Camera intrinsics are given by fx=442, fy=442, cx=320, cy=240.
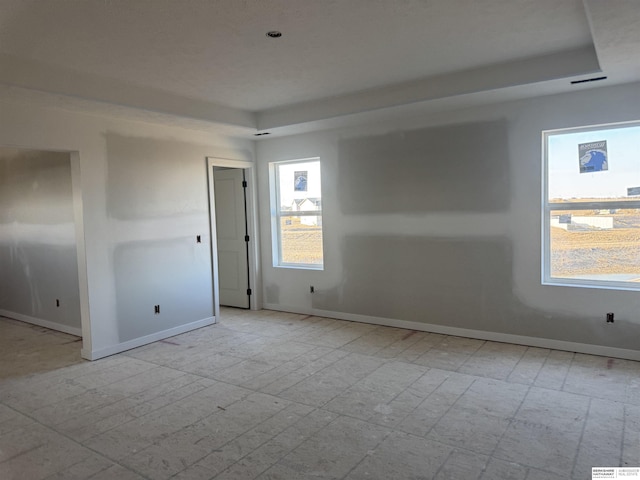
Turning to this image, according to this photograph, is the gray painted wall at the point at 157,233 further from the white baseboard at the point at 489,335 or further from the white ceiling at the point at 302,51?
the white baseboard at the point at 489,335

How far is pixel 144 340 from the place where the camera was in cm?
493

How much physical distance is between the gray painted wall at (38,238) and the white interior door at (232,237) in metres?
2.07

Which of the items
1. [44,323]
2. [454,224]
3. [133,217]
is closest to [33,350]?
[44,323]

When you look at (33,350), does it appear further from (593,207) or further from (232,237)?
(593,207)

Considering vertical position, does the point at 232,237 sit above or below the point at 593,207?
below

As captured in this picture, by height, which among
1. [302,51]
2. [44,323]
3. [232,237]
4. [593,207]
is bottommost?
[44,323]

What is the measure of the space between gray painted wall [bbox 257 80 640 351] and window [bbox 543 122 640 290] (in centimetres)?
15

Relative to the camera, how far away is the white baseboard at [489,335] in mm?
4086

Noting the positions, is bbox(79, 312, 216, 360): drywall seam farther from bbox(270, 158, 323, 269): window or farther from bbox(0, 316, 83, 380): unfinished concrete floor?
bbox(270, 158, 323, 269): window

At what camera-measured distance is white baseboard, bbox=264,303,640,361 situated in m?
4.09

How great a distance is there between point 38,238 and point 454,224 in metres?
5.17

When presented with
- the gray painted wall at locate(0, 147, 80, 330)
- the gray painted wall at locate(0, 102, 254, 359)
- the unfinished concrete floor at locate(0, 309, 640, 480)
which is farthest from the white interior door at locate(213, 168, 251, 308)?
the gray painted wall at locate(0, 147, 80, 330)

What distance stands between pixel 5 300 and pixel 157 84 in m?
4.47

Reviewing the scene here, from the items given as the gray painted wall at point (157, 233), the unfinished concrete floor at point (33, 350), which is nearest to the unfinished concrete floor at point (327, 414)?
the unfinished concrete floor at point (33, 350)
